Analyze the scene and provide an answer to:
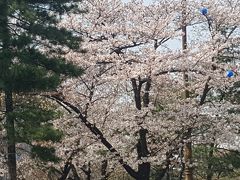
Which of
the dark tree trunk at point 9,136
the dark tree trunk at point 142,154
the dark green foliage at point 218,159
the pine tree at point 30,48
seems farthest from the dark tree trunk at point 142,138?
the dark tree trunk at point 9,136

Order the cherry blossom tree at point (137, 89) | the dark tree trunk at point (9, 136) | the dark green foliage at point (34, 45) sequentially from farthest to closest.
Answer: the cherry blossom tree at point (137, 89) < the dark tree trunk at point (9, 136) < the dark green foliage at point (34, 45)

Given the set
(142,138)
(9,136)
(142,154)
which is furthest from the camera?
(142,154)

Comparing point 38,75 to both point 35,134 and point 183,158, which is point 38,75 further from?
point 183,158

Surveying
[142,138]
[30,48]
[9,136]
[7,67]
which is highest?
[30,48]

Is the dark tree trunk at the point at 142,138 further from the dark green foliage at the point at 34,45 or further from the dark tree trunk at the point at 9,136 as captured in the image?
the dark tree trunk at the point at 9,136

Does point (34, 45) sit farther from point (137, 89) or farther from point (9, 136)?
point (137, 89)

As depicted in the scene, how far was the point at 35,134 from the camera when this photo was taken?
1048 cm

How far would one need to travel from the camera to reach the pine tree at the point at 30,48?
1040 cm

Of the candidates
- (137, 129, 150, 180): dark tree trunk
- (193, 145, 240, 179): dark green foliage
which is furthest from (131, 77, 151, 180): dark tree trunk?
(193, 145, 240, 179): dark green foliage

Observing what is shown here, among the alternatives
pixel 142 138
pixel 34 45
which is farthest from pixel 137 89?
pixel 34 45

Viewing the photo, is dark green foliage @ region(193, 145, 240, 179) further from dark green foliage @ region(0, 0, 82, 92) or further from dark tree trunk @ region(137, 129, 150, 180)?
dark green foliage @ region(0, 0, 82, 92)

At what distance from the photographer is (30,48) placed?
36.5ft

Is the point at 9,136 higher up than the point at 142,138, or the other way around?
the point at 142,138

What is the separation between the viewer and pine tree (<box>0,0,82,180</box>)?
1040 centimetres
